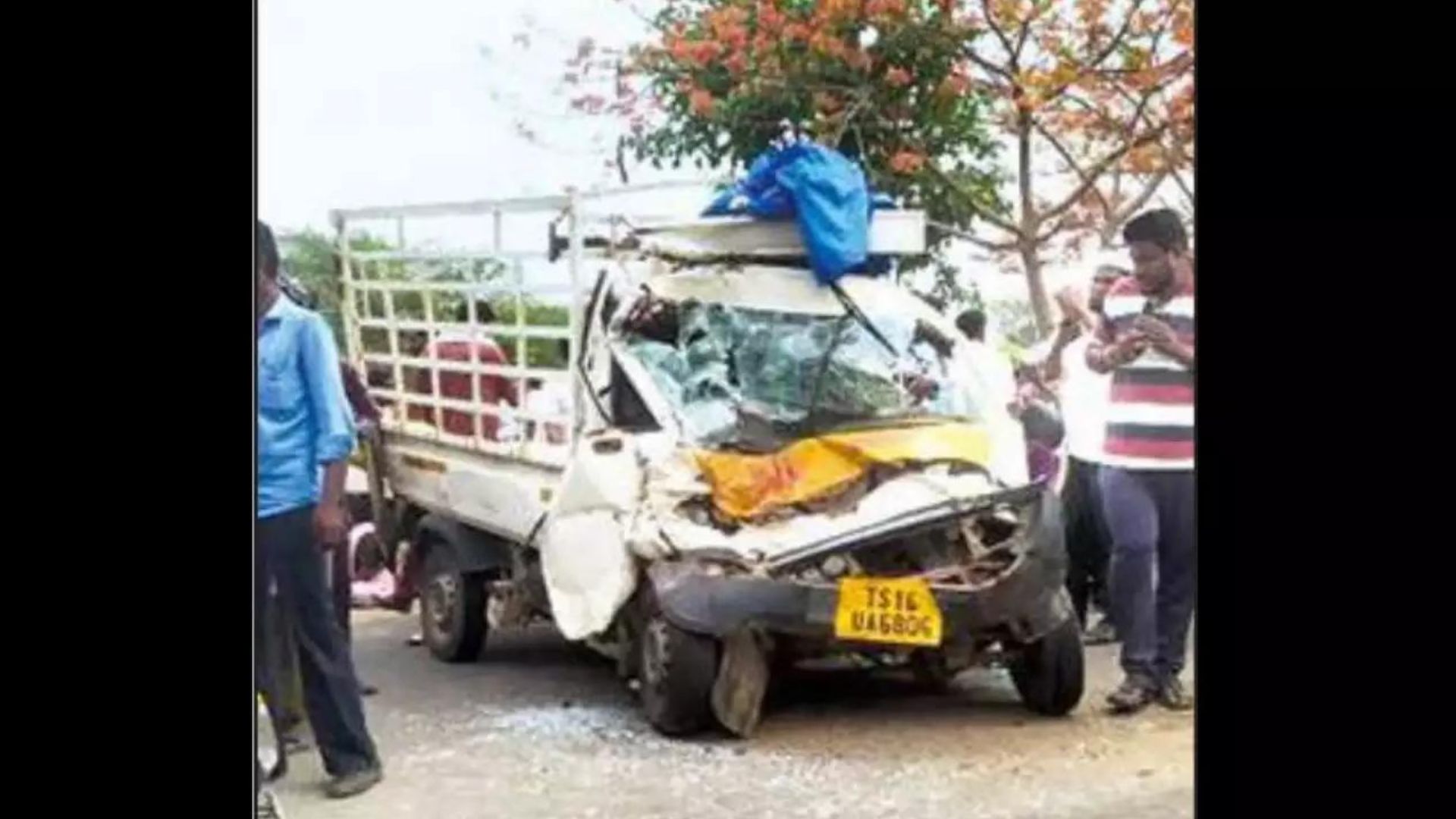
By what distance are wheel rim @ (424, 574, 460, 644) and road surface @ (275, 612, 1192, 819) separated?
39mm

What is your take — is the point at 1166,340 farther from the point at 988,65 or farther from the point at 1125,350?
the point at 988,65

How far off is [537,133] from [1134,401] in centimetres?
101

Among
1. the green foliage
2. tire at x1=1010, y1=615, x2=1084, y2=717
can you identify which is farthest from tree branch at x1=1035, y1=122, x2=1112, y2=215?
the green foliage

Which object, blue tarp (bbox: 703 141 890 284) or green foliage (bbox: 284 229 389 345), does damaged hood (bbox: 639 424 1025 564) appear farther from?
green foliage (bbox: 284 229 389 345)

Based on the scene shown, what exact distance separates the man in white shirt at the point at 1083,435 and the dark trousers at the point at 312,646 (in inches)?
44.7

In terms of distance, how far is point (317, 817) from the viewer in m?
2.86

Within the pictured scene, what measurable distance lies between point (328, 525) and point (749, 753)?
2.46 feet

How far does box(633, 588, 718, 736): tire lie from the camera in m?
2.93

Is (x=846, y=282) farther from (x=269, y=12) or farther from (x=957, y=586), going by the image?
(x=269, y=12)

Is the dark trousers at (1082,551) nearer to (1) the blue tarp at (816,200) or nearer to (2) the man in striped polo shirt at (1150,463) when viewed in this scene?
(2) the man in striped polo shirt at (1150,463)
